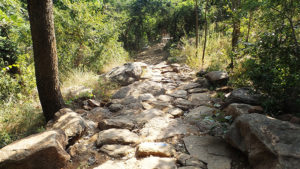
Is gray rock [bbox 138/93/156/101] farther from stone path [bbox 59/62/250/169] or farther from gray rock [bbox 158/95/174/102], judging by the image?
gray rock [bbox 158/95/174/102]

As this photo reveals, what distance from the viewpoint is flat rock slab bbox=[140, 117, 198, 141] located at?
2.57 m

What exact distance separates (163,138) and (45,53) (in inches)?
88.7

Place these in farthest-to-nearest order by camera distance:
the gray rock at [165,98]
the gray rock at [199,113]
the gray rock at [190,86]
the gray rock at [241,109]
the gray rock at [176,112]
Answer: the gray rock at [190,86], the gray rock at [165,98], the gray rock at [176,112], the gray rock at [199,113], the gray rock at [241,109]

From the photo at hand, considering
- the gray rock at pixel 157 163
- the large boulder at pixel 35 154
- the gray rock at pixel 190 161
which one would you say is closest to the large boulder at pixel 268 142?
the gray rock at pixel 190 161

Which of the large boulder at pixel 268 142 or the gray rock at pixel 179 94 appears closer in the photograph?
the large boulder at pixel 268 142

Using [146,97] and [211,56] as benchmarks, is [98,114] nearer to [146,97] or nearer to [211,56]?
[146,97]

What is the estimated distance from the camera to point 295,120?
1917 mm

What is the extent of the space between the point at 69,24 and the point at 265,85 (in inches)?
229

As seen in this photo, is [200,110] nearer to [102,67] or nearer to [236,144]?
[236,144]

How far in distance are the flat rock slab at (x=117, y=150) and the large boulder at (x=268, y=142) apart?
1.29 m

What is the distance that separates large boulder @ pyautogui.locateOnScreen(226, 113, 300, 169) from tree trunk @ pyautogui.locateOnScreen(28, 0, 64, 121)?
111 inches

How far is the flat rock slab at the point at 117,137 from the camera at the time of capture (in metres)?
2.42

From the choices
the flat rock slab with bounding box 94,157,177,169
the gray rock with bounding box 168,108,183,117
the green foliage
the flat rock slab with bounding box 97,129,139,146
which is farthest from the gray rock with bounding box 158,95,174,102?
the green foliage

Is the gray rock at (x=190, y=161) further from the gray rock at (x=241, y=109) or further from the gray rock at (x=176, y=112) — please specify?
the gray rock at (x=176, y=112)
